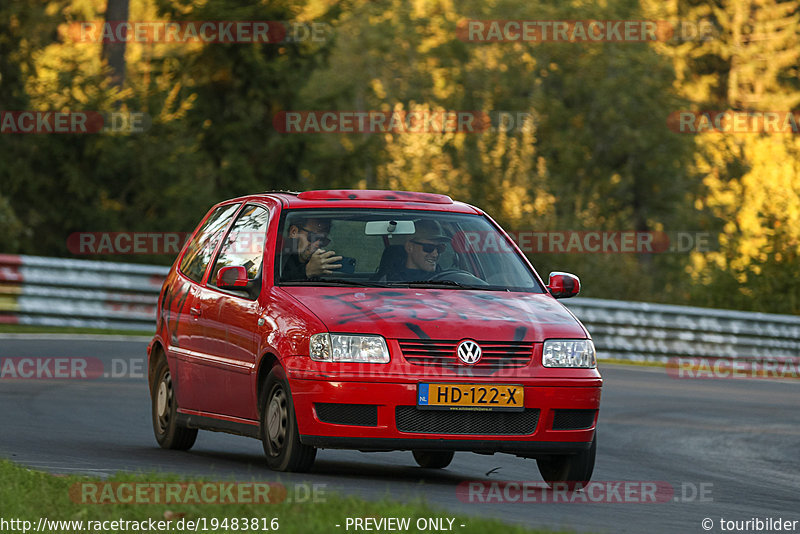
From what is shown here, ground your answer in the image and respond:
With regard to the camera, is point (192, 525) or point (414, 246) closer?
point (192, 525)

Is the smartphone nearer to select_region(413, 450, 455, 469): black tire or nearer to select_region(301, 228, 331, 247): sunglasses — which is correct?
select_region(301, 228, 331, 247): sunglasses

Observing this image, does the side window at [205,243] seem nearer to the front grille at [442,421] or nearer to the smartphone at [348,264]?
the smartphone at [348,264]

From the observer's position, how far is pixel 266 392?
32.7 feet

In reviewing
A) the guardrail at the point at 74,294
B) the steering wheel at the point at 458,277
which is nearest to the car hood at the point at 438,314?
the steering wheel at the point at 458,277

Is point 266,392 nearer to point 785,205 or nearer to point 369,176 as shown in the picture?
point 785,205

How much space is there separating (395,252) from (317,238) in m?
0.50

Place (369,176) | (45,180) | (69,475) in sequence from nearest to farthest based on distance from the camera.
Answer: (69,475), (45,180), (369,176)

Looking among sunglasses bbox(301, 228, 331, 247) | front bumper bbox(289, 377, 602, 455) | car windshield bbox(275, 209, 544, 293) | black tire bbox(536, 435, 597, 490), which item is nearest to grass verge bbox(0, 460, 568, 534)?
front bumper bbox(289, 377, 602, 455)

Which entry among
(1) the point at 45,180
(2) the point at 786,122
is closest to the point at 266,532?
(1) the point at 45,180

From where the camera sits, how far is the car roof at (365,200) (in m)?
10.9

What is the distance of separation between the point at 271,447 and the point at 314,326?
3.02ft

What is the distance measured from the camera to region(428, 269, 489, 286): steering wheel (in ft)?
34.4

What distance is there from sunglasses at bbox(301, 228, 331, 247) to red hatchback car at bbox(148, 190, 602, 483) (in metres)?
0.01

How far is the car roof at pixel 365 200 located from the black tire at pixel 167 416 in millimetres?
1550
